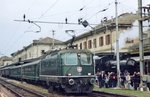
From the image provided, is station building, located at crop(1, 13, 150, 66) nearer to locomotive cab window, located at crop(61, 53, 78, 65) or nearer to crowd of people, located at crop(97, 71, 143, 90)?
crowd of people, located at crop(97, 71, 143, 90)

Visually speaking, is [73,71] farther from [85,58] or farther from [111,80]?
[111,80]

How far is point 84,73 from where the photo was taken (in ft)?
81.4

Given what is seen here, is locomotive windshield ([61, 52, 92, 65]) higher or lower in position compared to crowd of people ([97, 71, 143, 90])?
higher

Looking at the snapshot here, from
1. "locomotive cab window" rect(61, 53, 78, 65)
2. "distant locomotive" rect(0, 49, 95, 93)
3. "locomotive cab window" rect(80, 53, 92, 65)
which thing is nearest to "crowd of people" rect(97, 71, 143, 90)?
"locomotive cab window" rect(80, 53, 92, 65)

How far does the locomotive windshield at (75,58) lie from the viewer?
24.8 meters

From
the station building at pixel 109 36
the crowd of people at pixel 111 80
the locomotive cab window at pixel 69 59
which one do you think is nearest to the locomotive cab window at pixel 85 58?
the locomotive cab window at pixel 69 59

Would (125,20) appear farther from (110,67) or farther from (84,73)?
(84,73)

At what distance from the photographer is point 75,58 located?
25.1 metres

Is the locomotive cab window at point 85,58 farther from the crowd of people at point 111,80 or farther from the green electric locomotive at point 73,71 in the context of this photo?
the crowd of people at point 111,80

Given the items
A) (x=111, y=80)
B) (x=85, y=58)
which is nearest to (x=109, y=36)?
(x=111, y=80)

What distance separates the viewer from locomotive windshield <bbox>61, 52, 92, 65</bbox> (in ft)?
81.4

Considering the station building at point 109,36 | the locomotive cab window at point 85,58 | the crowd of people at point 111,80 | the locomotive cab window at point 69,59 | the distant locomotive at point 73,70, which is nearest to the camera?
the distant locomotive at point 73,70

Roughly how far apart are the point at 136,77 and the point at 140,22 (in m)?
4.07

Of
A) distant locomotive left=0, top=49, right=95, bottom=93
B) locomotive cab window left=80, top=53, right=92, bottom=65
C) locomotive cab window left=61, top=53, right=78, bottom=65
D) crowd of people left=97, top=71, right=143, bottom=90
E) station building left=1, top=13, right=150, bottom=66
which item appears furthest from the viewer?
station building left=1, top=13, right=150, bottom=66
